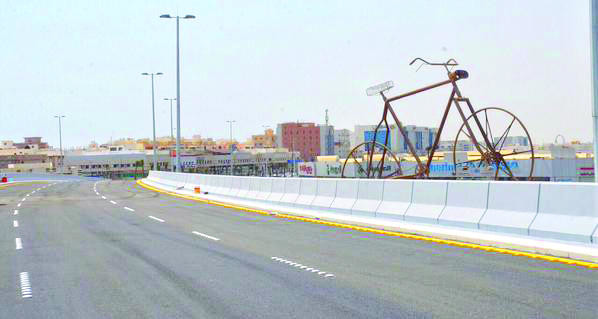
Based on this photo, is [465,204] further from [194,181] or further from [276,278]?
[194,181]

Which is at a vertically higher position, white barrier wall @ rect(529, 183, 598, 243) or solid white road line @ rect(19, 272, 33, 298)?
white barrier wall @ rect(529, 183, 598, 243)

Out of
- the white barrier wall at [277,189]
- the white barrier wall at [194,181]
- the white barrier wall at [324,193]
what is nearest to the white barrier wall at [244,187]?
the white barrier wall at [277,189]

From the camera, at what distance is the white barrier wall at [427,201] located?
14.4 m

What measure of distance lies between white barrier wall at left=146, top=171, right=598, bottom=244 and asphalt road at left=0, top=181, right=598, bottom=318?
1382mm

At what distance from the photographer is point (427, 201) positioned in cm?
1488

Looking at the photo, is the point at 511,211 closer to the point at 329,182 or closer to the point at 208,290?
the point at 208,290

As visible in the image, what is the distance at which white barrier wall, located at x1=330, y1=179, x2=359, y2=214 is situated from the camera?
1812 cm

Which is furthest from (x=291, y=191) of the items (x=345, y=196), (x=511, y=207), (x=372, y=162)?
(x=372, y=162)

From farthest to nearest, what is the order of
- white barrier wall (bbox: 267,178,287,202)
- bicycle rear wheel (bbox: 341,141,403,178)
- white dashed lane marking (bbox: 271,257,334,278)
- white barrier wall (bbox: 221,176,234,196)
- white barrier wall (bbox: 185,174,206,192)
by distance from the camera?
white barrier wall (bbox: 185,174,206,192)
white barrier wall (bbox: 221,176,234,196)
bicycle rear wheel (bbox: 341,141,403,178)
white barrier wall (bbox: 267,178,287,202)
white dashed lane marking (bbox: 271,257,334,278)

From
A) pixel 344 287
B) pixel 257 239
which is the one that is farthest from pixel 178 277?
pixel 257 239

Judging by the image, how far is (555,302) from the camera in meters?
7.15

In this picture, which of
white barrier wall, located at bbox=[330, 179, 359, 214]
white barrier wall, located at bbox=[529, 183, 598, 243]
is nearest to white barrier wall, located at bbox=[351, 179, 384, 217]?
white barrier wall, located at bbox=[330, 179, 359, 214]

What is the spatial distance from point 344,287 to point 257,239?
577cm

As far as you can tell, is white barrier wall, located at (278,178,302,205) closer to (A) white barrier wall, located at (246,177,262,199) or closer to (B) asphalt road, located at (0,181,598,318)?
(A) white barrier wall, located at (246,177,262,199)
